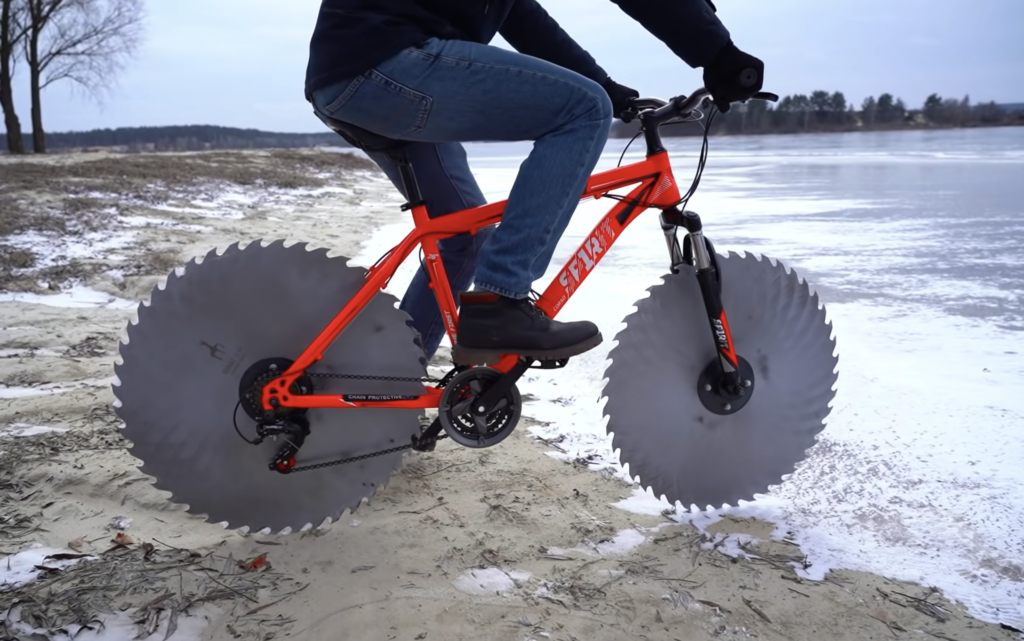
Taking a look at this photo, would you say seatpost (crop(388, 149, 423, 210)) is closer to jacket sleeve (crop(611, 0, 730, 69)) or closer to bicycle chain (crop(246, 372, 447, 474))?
bicycle chain (crop(246, 372, 447, 474))

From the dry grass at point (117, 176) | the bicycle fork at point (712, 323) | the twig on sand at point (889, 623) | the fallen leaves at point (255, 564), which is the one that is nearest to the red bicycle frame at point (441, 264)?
the bicycle fork at point (712, 323)

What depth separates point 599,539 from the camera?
257 cm

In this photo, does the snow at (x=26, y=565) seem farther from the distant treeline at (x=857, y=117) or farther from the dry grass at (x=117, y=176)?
the distant treeline at (x=857, y=117)

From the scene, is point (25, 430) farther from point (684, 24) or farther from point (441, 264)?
point (684, 24)

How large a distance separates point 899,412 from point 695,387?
125cm

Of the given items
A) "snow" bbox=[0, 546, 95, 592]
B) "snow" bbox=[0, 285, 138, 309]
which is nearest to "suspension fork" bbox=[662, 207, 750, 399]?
"snow" bbox=[0, 546, 95, 592]

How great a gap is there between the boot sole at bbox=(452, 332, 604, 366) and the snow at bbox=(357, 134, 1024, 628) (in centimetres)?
73

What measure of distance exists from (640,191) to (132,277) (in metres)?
4.95

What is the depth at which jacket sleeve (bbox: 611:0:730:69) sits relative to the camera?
7.20 ft

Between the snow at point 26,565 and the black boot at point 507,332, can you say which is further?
the black boot at point 507,332

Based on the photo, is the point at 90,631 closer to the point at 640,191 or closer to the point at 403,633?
the point at 403,633

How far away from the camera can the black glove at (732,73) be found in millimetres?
2246

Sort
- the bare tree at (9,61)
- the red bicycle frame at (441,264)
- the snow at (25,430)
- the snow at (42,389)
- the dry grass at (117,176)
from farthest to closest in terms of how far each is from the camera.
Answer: the bare tree at (9,61)
the dry grass at (117,176)
the snow at (42,389)
the snow at (25,430)
the red bicycle frame at (441,264)

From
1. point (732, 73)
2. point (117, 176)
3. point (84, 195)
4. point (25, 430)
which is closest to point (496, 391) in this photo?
point (732, 73)
